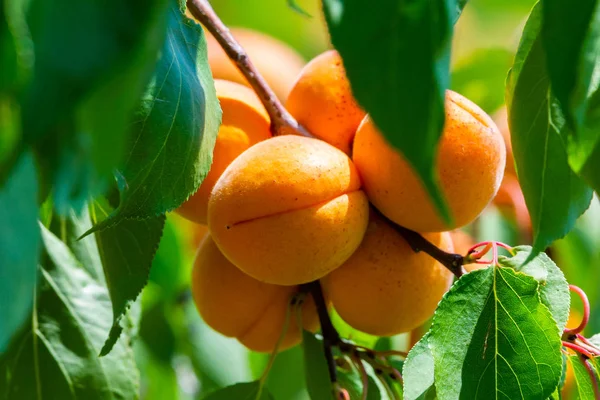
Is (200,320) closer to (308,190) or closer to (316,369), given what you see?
(316,369)

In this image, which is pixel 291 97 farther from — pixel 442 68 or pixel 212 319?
pixel 442 68

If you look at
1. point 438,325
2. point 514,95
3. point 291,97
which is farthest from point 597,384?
point 291,97

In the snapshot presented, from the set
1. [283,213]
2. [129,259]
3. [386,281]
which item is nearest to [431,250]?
[386,281]

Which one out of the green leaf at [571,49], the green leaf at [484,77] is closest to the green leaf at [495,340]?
the green leaf at [571,49]

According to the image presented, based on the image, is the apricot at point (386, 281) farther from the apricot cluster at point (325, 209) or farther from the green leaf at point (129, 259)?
the green leaf at point (129, 259)

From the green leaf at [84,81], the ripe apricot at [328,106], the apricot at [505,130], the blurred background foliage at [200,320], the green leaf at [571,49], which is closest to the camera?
the green leaf at [84,81]

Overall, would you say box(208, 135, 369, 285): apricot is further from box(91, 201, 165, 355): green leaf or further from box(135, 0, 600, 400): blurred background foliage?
box(135, 0, 600, 400): blurred background foliage
